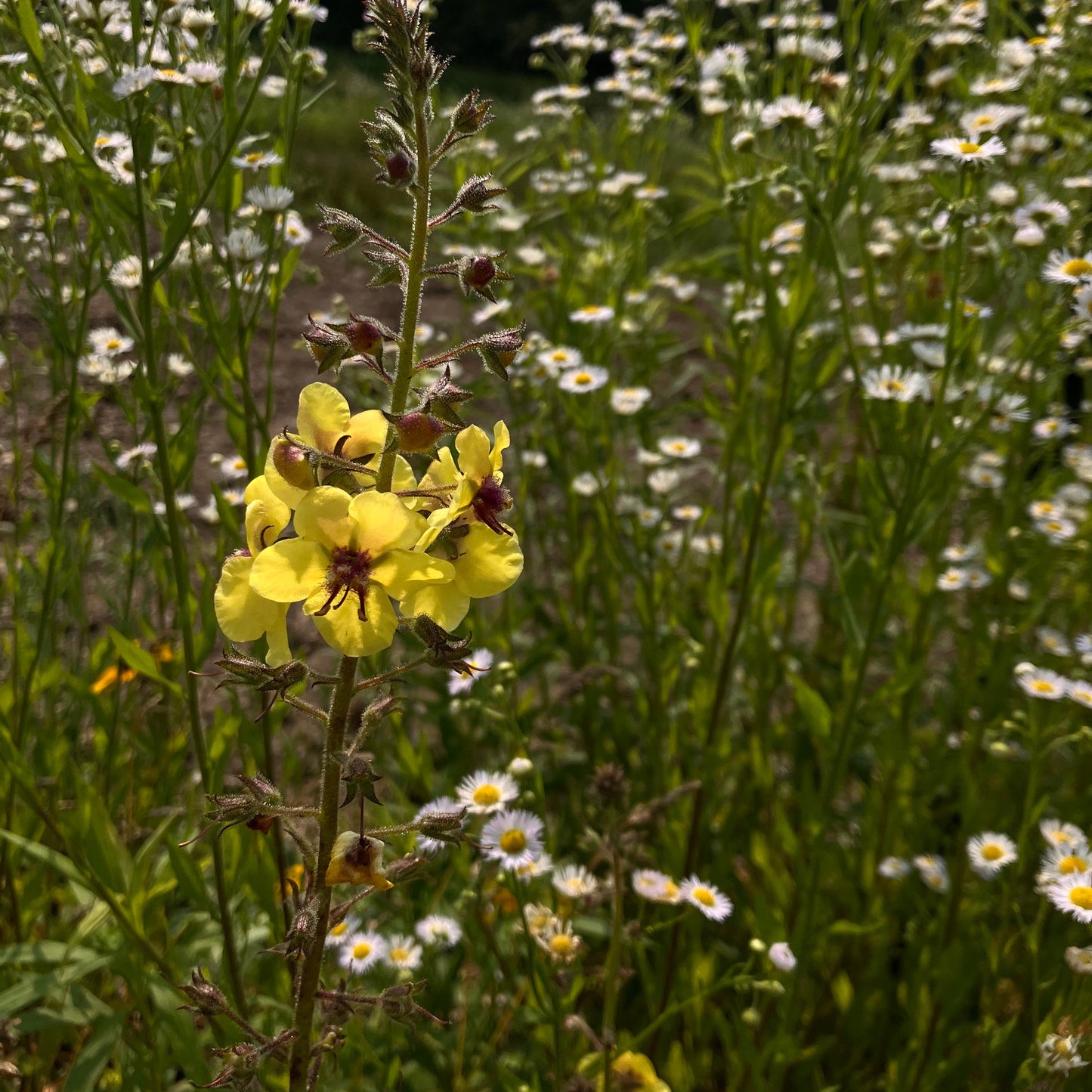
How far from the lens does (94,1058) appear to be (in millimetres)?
1573

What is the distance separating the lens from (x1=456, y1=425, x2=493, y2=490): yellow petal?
106 cm

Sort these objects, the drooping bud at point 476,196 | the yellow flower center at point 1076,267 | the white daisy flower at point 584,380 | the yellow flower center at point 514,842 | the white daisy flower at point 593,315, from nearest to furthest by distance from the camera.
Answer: the drooping bud at point 476,196, the yellow flower center at point 514,842, the yellow flower center at point 1076,267, the white daisy flower at point 584,380, the white daisy flower at point 593,315

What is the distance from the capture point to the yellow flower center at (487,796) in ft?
6.28

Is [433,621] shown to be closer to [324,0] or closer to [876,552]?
[876,552]

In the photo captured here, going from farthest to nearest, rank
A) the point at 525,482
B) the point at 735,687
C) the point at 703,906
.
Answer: the point at 735,687, the point at 525,482, the point at 703,906

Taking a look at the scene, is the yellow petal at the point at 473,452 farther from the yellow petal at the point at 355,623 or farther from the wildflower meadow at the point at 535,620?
the yellow petal at the point at 355,623

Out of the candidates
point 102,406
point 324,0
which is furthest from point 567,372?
point 324,0

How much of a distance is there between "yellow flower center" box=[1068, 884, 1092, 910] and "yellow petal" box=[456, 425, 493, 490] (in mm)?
1521

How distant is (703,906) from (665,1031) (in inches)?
18.7

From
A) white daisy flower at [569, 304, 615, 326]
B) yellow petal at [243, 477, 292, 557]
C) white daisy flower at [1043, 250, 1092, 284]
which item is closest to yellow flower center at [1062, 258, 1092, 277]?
white daisy flower at [1043, 250, 1092, 284]

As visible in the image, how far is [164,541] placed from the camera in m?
2.30

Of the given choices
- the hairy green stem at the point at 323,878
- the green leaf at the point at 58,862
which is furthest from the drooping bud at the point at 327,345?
the green leaf at the point at 58,862

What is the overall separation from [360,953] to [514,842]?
467 millimetres

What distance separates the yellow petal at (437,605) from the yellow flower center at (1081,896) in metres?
1.47
